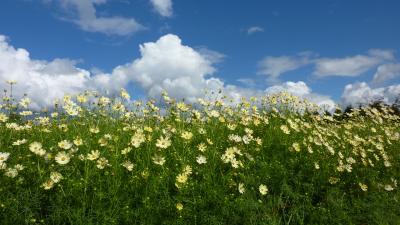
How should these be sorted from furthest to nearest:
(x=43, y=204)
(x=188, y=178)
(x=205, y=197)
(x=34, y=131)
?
(x=34, y=131), (x=188, y=178), (x=205, y=197), (x=43, y=204)

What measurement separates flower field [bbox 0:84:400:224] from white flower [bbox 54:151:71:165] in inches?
0.8

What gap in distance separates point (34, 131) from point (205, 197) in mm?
3145

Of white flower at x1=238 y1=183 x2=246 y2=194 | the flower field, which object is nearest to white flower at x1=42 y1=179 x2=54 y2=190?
the flower field

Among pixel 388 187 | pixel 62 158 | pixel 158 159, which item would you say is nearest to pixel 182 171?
pixel 158 159

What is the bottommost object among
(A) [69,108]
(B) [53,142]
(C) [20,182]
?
(C) [20,182]

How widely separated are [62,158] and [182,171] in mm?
1430

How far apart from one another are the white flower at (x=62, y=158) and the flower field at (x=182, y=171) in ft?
0.06

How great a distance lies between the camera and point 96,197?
16.3 feet

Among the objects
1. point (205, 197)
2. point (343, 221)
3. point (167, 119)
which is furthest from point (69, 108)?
point (343, 221)

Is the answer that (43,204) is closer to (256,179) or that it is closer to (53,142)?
(53,142)

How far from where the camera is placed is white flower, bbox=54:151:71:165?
5348 mm

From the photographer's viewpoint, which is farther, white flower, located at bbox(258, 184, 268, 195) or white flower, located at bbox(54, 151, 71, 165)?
white flower, located at bbox(258, 184, 268, 195)

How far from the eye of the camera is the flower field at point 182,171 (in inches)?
194

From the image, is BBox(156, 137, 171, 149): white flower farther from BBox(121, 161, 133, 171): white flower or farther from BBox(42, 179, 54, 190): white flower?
BBox(42, 179, 54, 190): white flower
